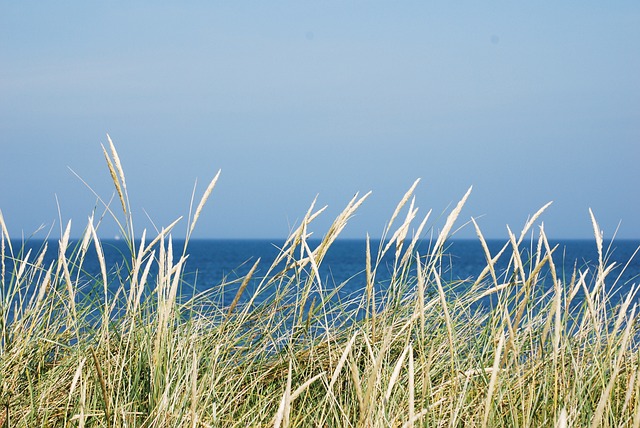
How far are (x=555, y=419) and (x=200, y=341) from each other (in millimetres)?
1269

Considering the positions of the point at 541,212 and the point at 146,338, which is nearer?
the point at 146,338

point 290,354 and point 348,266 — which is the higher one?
point 290,354

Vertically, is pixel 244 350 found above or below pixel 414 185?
below

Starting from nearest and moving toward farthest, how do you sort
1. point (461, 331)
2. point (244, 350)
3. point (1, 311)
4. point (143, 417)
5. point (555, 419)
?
point (555, 419), point (143, 417), point (1, 311), point (244, 350), point (461, 331)

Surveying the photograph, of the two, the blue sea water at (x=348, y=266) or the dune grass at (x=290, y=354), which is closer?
the dune grass at (x=290, y=354)

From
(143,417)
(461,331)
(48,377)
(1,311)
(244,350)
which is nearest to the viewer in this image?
(143,417)

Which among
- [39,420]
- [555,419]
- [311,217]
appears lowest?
[39,420]

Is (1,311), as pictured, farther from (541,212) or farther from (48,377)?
(541,212)

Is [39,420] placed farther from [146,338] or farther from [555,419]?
[555,419]

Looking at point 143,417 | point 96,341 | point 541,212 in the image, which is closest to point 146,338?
point 143,417

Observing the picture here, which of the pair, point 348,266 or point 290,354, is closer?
point 290,354

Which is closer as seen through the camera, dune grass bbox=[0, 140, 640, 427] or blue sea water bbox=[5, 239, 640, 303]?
dune grass bbox=[0, 140, 640, 427]

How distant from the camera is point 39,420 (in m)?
2.43

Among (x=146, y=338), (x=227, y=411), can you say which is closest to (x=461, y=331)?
(x=227, y=411)
